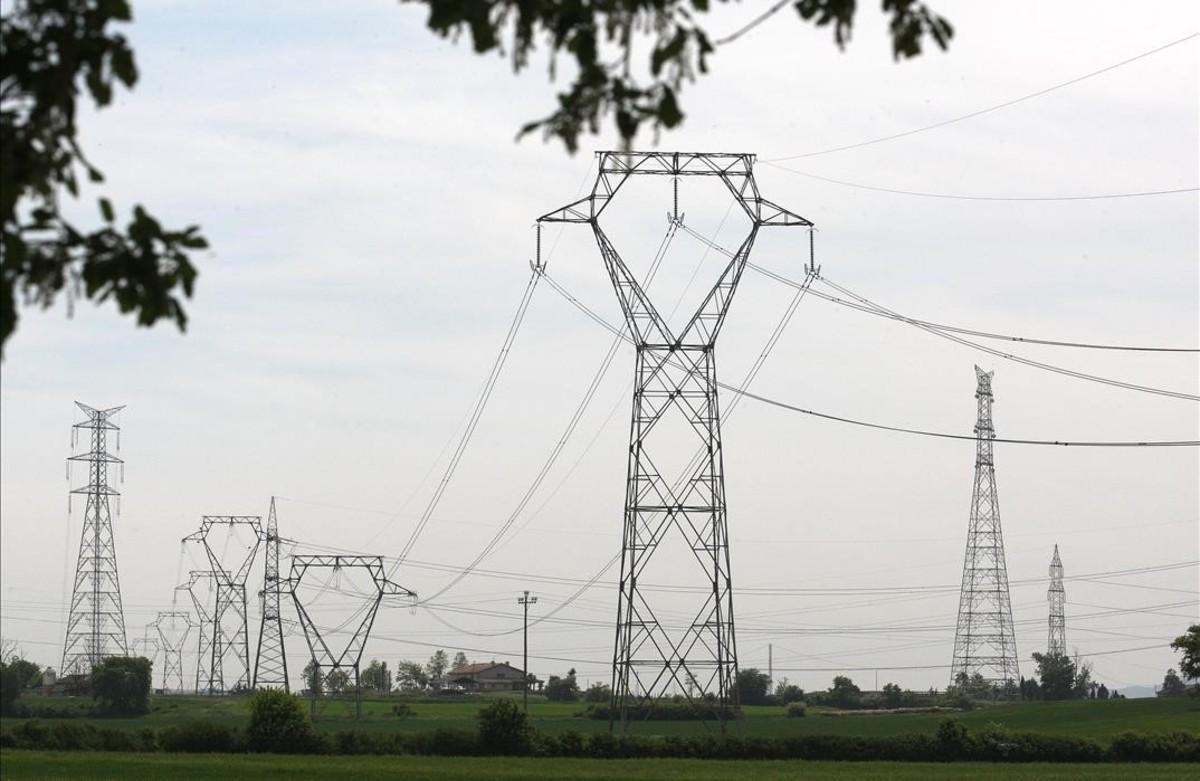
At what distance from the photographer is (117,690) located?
139 m

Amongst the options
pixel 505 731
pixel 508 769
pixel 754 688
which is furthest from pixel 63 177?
pixel 754 688

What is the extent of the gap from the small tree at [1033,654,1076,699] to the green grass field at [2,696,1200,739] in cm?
2532

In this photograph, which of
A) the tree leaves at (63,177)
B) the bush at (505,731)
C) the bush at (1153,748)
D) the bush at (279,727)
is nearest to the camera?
the tree leaves at (63,177)

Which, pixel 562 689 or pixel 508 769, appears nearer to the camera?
pixel 508 769

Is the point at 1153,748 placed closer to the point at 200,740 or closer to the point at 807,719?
the point at 200,740

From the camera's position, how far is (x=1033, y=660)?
591ft

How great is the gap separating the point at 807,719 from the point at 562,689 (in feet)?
219

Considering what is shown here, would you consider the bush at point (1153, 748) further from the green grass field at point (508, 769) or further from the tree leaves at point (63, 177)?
the tree leaves at point (63, 177)

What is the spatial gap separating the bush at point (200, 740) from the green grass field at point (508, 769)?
20.6ft

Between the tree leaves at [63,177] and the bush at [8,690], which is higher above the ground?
the tree leaves at [63,177]

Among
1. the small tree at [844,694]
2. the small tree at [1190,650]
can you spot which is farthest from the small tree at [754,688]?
the small tree at [1190,650]

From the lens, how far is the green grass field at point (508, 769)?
6100 centimetres

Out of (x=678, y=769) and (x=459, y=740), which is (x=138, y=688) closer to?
(x=459, y=740)

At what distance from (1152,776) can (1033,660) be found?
122309 mm
